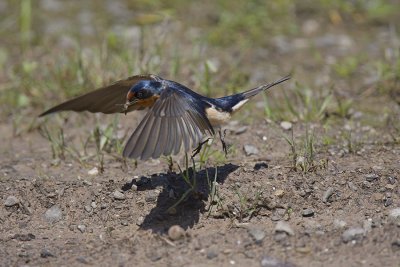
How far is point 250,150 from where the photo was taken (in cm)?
448

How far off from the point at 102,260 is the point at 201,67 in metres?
2.59

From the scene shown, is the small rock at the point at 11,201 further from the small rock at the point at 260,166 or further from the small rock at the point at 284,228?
the small rock at the point at 284,228

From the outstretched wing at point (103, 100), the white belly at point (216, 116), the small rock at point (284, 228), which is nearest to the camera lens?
the small rock at point (284, 228)

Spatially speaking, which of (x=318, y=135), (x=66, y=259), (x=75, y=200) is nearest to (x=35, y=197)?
(x=75, y=200)

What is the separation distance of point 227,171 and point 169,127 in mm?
721

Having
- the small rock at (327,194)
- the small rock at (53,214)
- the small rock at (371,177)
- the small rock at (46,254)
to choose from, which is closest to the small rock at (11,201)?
the small rock at (53,214)

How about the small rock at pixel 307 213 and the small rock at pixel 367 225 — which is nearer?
the small rock at pixel 367 225

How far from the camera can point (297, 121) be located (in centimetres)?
488

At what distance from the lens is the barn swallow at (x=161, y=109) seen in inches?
130

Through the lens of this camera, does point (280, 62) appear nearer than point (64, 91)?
No

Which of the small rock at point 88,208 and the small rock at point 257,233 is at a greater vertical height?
the small rock at point 257,233

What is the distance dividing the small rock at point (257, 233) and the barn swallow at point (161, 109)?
0.49 m

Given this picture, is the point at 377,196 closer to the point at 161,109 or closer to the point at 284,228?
the point at 284,228

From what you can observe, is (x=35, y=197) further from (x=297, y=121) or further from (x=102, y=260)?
(x=297, y=121)
